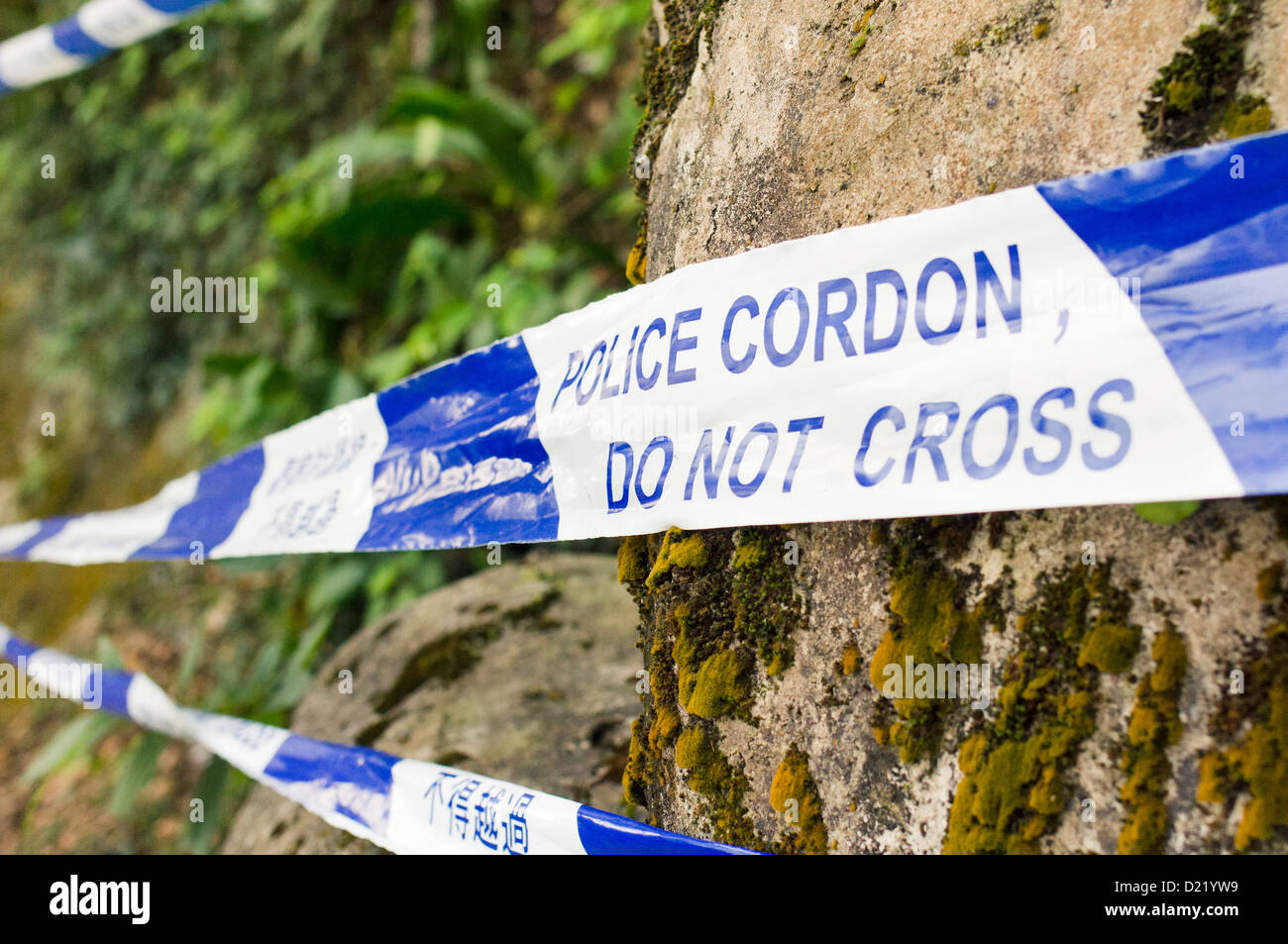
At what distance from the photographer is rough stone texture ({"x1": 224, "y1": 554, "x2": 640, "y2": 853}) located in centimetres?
210

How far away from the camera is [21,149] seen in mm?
7309

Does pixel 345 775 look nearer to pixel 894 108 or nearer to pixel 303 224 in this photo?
pixel 894 108

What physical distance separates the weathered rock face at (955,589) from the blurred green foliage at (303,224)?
1.93 m

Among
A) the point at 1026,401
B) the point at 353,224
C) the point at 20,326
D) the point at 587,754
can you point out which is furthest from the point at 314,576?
the point at 20,326

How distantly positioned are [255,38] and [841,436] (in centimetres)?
580

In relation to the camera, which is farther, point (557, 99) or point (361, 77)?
point (361, 77)

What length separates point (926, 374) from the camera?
3.81ft

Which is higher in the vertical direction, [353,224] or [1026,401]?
[353,224]

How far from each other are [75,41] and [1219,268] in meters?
3.91

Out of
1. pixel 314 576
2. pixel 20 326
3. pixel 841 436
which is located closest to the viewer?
pixel 841 436

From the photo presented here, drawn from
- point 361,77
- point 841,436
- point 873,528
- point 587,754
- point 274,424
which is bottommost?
point 587,754

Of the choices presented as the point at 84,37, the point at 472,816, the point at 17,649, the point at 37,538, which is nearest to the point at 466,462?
the point at 472,816
